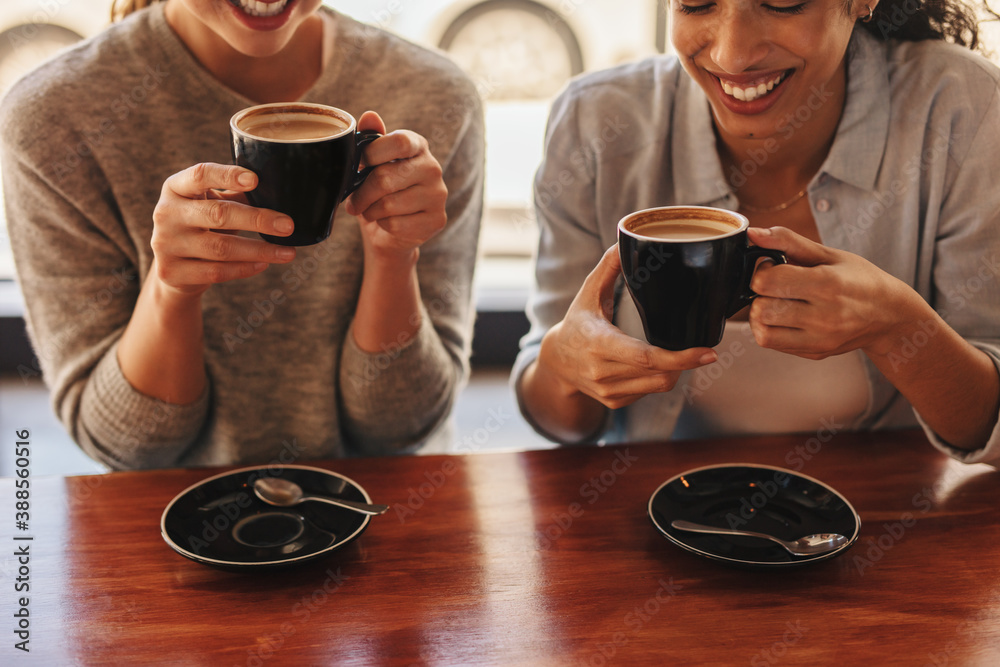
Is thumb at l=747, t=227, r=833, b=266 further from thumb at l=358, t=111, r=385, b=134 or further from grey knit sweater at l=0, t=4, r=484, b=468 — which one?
grey knit sweater at l=0, t=4, r=484, b=468

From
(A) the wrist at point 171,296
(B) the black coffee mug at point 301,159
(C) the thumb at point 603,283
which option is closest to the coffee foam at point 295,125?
(B) the black coffee mug at point 301,159

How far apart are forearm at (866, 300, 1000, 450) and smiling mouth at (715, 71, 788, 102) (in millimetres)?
398

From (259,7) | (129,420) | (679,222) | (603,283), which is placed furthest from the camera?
(129,420)

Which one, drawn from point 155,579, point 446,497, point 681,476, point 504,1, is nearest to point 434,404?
point 446,497

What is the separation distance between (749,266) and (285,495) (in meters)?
0.62

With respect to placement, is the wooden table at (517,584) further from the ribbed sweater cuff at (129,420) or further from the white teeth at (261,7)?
the white teeth at (261,7)

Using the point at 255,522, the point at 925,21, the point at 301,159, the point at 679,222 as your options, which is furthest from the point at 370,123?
the point at 925,21

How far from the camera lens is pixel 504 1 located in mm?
3209

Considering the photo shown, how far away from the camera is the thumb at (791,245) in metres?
0.97

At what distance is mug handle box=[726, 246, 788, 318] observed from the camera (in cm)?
96

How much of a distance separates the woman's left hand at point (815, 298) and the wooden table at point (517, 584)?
243 mm

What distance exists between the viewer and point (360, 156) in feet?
3.47

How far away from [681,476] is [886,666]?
0.36 m

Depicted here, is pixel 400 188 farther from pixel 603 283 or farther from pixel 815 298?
pixel 815 298
